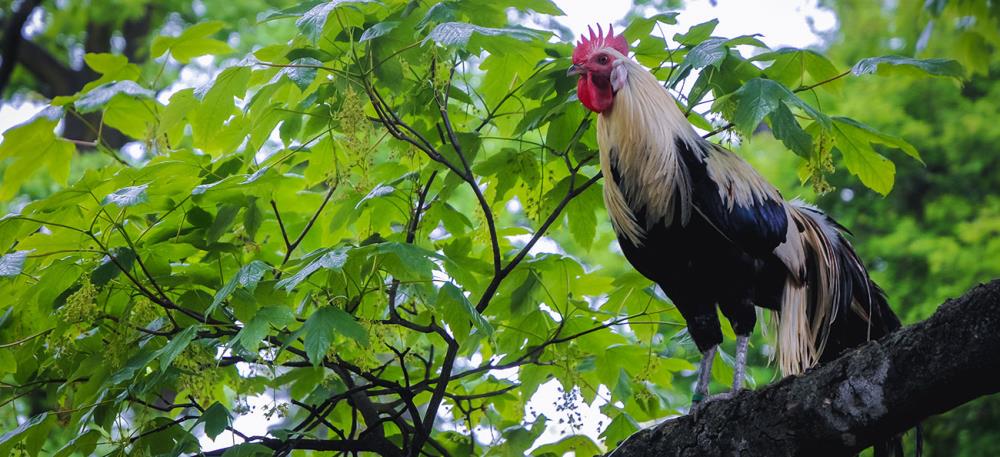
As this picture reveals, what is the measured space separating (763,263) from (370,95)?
1.39 m

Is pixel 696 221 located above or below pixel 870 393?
above

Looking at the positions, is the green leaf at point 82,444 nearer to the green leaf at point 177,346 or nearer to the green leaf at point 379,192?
the green leaf at point 177,346

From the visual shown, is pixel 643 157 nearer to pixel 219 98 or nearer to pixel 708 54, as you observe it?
pixel 708 54

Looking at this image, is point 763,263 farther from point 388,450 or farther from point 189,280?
point 189,280

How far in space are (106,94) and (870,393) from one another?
2.60 m

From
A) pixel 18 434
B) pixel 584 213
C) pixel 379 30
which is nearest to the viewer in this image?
pixel 379 30

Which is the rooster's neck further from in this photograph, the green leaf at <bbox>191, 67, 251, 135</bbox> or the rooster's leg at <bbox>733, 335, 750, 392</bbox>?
the green leaf at <bbox>191, 67, 251, 135</bbox>

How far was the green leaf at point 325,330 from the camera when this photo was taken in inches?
97.6

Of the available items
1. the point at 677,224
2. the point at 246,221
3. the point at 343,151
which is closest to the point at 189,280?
the point at 246,221

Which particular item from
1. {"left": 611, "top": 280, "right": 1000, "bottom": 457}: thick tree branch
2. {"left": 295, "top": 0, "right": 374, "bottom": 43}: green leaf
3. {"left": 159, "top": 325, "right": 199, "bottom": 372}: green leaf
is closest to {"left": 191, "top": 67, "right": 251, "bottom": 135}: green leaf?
{"left": 295, "top": 0, "right": 374, "bottom": 43}: green leaf

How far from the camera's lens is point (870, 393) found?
2.32 metres

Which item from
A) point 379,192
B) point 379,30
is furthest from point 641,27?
point 379,192

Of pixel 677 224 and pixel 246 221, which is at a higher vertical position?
pixel 246 221

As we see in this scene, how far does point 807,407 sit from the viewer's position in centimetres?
249
